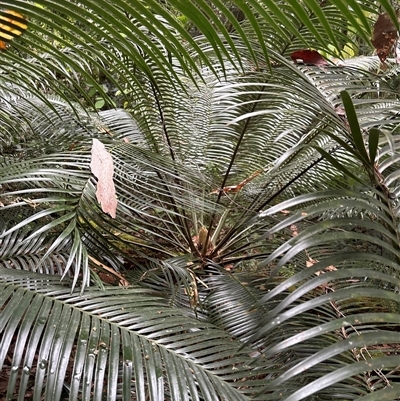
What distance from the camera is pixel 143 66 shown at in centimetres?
59

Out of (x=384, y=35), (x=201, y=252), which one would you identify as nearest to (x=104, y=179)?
(x=201, y=252)

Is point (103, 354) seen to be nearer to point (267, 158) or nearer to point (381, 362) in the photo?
point (381, 362)

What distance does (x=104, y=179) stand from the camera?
3.01 ft

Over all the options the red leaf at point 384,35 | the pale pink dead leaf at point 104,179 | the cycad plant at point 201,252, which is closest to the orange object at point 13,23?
the cycad plant at point 201,252

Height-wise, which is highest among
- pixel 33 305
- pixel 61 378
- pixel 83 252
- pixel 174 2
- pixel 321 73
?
pixel 321 73

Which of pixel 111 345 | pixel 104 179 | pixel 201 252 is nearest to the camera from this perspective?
pixel 111 345

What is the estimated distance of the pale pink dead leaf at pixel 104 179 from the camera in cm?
88

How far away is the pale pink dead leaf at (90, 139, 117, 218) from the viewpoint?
0.88 meters

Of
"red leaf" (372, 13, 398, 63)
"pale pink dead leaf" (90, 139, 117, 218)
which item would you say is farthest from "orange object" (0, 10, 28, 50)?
"red leaf" (372, 13, 398, 63)

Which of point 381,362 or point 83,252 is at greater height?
point 83,252

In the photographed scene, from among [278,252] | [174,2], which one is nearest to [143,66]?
[174,2]

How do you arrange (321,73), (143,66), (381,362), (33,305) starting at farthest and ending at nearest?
(321,73) < (33,305) < (143,66) < (381,362)

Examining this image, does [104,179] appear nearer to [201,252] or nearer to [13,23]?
[13,23]

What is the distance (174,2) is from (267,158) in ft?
4.30
